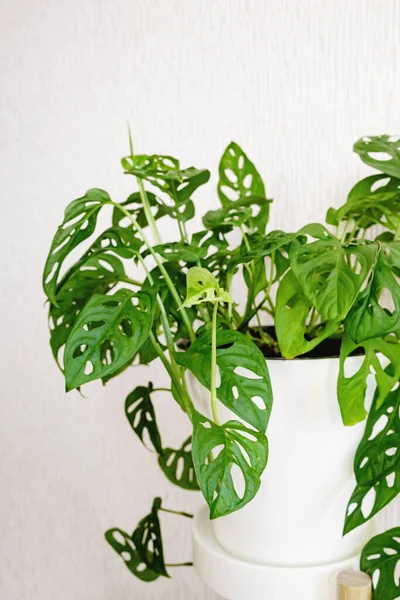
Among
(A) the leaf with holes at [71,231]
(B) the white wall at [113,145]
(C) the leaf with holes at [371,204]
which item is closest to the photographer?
(A) the leaf with holes at [71,231]

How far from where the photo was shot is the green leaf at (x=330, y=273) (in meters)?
0.68

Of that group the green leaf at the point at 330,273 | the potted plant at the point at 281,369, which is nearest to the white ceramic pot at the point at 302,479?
the potted plant at the point at 281,369

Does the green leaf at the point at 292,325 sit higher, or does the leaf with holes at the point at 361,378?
the green leaf at the point at 292,325

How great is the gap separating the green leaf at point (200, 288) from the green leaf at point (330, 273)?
8cm

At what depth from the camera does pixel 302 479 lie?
31.5 inches

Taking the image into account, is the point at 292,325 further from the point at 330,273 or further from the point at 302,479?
the point at 302,479

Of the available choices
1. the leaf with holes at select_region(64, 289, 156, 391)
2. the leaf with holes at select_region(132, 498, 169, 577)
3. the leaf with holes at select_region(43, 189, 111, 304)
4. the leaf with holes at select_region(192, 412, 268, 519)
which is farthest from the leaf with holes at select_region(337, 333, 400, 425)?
the leaf with holes at select_region(132, 498, 169, 577)

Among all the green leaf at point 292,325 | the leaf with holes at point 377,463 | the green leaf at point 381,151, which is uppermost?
the green leaf at point 381,151

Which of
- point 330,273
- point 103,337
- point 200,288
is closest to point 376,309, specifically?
point 330,273

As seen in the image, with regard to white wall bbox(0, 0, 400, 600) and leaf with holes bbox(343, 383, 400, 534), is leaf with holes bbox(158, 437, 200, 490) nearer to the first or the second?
white wall bbox(0, 0, 400, 600)

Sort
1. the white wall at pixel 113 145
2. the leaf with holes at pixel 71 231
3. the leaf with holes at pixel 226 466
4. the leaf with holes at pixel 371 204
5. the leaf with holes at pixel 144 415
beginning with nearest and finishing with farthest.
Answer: the leaf with holes at pixel 226 466, the leaf with holes at pixel 71 231, the leaf with holes at pixel 371 204, the leaf with holes at pixel 144 415, the white wall at pixel 113 145

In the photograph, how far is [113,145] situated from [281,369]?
0.73 m

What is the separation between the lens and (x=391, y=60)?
113cm

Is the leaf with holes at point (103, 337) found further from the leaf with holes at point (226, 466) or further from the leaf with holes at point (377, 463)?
the leaf with holes at point (377, 463)
